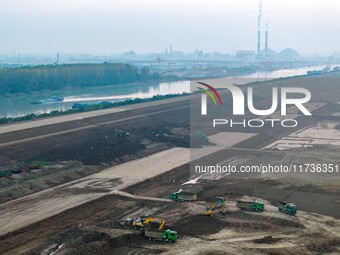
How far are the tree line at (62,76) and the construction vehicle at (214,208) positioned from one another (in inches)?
1970

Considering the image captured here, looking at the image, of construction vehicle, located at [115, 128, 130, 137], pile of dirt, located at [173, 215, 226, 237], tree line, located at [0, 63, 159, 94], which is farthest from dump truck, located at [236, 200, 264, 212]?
tree line, located at [0, 63, 159, 94]

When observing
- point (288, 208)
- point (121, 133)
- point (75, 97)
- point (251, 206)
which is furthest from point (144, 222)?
point (75, 97)

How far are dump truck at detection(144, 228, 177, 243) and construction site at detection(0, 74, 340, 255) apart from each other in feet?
0.11

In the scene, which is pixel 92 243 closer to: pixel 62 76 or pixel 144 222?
pixel 144 222

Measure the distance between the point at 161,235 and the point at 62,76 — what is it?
6158 centimetres

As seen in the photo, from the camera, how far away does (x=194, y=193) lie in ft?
75.1

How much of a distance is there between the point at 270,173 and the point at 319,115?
22.2 metres

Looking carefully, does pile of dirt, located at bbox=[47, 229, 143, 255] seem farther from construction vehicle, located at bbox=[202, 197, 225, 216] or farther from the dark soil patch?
the dark soil patch

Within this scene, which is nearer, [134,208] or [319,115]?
[134,208]

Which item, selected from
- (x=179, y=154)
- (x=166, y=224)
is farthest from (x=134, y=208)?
(x=179, y=154)

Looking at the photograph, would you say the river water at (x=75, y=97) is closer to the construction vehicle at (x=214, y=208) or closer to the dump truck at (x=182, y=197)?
the dump truck at (x=182, y=197)

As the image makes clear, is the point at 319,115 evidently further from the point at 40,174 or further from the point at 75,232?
the point at 75,232

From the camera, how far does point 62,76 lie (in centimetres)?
7562

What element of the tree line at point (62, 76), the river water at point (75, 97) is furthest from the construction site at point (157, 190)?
the tree line at point (62, 76)
